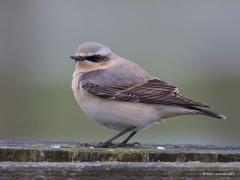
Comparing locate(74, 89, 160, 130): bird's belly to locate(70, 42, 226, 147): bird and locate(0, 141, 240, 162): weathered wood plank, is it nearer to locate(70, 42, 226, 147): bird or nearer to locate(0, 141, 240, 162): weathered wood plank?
locate(70, 42, 226, 147): bird

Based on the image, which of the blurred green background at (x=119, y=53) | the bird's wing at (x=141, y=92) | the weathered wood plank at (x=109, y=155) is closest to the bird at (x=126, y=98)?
the bird's wing at (x=141, y=92)

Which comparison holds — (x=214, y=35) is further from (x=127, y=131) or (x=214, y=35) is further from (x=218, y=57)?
(x=127, y=131)

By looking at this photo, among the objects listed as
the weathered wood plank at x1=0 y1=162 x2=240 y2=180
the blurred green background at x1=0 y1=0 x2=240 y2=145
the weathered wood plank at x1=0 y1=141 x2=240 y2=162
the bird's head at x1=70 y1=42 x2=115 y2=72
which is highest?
the blurred green background at x1=0 y1=0 x2=240 y2=145

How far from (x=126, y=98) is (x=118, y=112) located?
21 centimetres

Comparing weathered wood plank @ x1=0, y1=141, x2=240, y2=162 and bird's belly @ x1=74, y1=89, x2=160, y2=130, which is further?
bird's belly @ x1=74, y1=89, x2=160, y2=130

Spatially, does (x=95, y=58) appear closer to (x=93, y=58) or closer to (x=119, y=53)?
(x=93, y=58)

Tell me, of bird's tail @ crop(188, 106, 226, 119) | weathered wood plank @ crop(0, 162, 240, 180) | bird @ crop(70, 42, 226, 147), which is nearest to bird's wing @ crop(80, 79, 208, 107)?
bird @ crop(70, 42, 226, 147)

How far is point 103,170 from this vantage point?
16.3ft

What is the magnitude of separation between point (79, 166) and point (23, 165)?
12.9 inches

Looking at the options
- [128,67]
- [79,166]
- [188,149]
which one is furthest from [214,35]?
[79,166]

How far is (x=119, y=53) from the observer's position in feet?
59.5

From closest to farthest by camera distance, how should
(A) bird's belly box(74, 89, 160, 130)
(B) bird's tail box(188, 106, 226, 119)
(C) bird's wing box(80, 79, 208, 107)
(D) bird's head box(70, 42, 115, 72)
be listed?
(B) bird's tail box(188, 106, 226, 119), (A) bird's belly box(74, 89, 160, 130), (C) bird's wing box(80, 79, 208, 107), (D) bird's head box(70, 42, 115, 72)

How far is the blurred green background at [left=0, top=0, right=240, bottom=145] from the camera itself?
14.6 m

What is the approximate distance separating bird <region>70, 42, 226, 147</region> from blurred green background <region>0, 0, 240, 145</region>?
16.7ft
